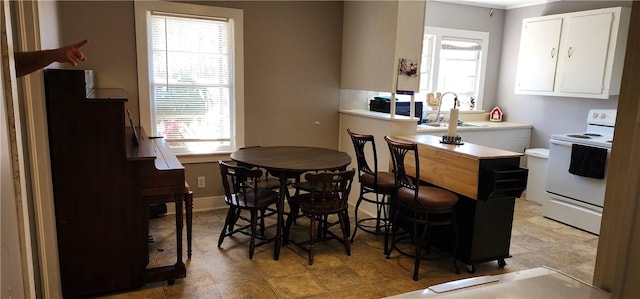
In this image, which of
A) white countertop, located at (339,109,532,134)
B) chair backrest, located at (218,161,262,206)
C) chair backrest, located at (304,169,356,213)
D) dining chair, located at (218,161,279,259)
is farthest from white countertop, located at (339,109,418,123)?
chair backrest, located at (218,161,262,206)

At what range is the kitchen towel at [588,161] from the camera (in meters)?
3.81

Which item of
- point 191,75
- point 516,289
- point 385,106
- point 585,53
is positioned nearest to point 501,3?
point 585,53

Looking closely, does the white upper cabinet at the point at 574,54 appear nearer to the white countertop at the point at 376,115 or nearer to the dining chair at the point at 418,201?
the white countertop at the point at 376,115

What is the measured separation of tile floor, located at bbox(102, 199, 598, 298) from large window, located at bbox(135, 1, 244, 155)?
0.90m

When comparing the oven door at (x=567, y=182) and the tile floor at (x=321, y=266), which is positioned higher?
the oven door at (x=567, y=182)

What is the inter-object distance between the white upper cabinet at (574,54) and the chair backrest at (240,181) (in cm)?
346

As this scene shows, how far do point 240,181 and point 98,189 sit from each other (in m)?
0.96

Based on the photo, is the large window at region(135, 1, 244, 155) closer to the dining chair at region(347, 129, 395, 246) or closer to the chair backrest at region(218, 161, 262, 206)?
the chair backrest at region(218, 161, 262, 206)

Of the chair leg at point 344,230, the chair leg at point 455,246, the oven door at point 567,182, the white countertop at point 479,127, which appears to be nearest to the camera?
the chair leg at point 455,246

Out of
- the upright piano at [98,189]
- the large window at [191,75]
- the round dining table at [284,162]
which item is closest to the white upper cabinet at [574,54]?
the round dining table at [284,162]

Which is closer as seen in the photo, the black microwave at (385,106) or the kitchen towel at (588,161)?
the kitchen towel at (588,161)

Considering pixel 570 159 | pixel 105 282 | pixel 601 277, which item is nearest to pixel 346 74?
pixel 570 159

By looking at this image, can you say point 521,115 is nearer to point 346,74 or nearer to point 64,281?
point 346,74

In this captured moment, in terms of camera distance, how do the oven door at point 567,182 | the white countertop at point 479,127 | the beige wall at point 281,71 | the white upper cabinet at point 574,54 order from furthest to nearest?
the white countertop at point 479,127 → the white upper cabinet at point 574,54 → the oven door at point 567,182 → the beige wall at point 281,71
